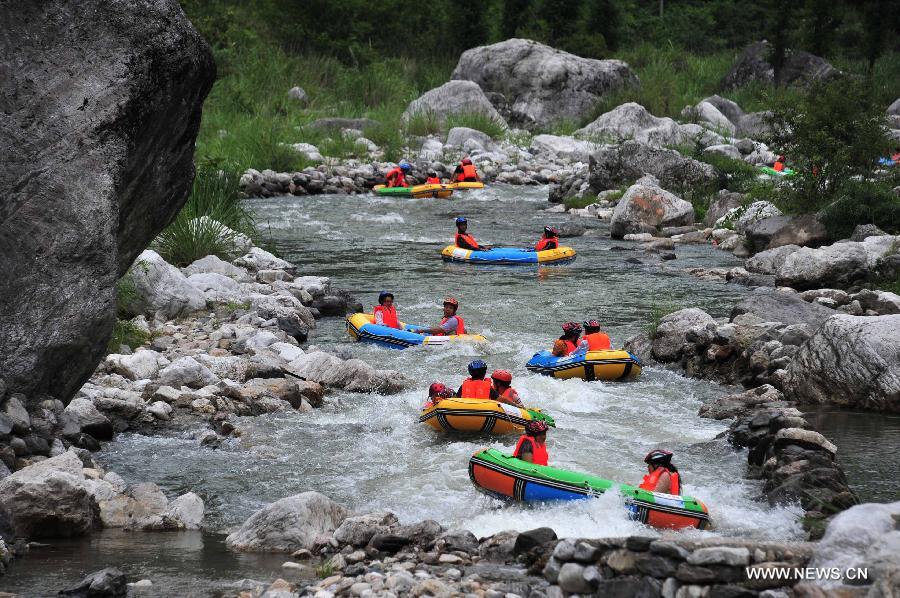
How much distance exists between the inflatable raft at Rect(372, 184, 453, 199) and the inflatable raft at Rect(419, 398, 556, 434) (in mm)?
16034

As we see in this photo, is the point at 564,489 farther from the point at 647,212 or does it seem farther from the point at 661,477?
the point at 647,212

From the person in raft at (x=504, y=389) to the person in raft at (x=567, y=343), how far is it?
188 cm

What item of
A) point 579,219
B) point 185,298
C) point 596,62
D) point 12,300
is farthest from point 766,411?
point 596,62

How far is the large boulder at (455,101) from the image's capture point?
33.4 m

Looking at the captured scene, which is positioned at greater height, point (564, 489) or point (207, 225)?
point (564, 489)

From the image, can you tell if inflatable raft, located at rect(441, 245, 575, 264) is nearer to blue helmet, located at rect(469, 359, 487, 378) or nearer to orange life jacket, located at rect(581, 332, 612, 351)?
orange life jacket, located at rect(581, 332, 612, 351)

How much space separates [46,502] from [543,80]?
31242mm

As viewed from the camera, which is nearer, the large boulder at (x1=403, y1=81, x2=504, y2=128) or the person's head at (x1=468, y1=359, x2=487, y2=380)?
the person's head at (x1=468, y1=359, x2=487, y2=380)

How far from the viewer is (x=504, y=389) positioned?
32.9ft

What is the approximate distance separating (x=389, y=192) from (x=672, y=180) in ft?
21.5

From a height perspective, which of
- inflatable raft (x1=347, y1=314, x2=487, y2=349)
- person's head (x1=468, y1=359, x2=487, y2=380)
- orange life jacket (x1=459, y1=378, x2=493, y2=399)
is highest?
person's head (x1=468, y1=359, x2=487, y2=380)

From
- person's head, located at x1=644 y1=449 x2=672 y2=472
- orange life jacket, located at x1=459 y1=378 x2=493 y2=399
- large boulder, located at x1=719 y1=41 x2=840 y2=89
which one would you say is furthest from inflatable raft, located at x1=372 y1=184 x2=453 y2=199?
person's head, located at x1=644 y1=449 x2=672 y2=472

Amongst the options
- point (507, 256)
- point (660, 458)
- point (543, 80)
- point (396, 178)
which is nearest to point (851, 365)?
point (660, 458)

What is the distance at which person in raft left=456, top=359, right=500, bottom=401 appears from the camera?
388 inches
